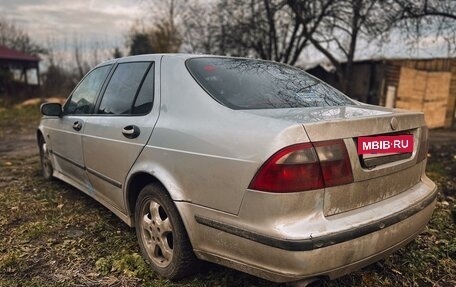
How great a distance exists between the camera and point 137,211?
2.75 m

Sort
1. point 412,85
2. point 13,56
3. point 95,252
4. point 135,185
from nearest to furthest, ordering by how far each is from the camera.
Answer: point 135,185 → point 95,252 → point 412,85 → point 13,56

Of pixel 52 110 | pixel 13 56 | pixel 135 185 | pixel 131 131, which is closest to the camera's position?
pixel 131 131

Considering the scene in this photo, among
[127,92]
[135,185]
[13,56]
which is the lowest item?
[135,185]

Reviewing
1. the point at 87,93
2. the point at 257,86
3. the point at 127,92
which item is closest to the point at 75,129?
the point at 87,93

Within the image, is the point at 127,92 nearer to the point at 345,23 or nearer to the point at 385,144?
the point at 385,144

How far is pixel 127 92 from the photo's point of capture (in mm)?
3045

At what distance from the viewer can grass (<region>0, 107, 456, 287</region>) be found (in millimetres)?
2576

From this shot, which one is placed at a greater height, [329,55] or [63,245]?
[329,55]

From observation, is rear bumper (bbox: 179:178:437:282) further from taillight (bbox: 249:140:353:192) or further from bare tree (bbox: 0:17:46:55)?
bare tree (bbox: 0:17:46:55)

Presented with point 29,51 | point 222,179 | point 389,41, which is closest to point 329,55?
point 389,41

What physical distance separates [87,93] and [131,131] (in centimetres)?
134

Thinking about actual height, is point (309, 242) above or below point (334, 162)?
below

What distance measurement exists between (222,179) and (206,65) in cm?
104

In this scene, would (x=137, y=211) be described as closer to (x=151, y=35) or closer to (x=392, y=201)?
(x=392, y=201)
